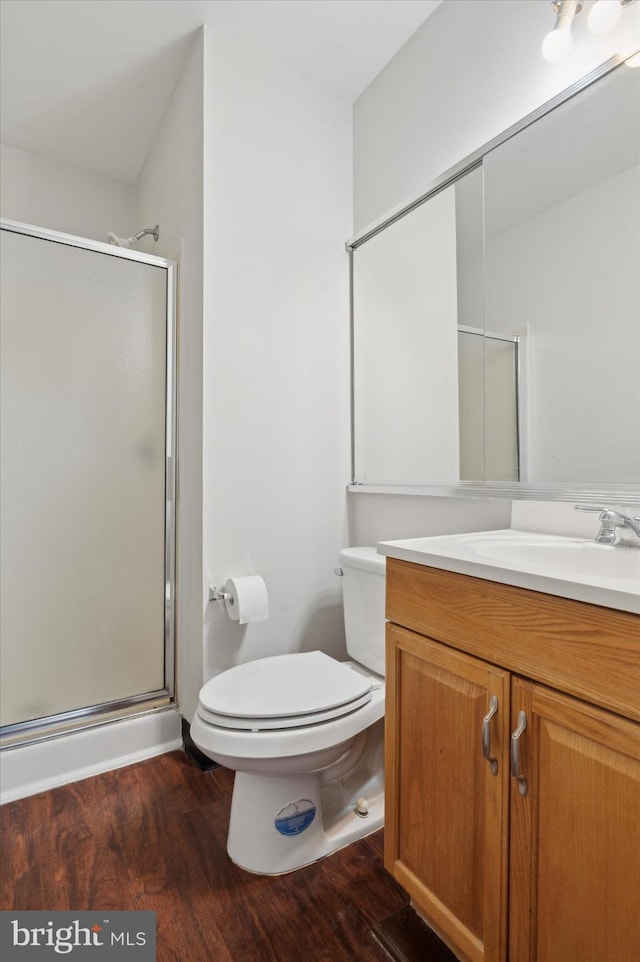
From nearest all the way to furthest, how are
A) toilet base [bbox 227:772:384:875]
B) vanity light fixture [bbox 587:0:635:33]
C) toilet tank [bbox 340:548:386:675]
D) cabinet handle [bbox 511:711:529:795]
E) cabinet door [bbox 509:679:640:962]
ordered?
1. cabinet door [bbox 509:679:640:962]
2. cabinet handle [bbox 511:711:529:795]
3. vanity light fixture [bbox 587:0:635:33]
4. toilet base [bbox 227:772:384:875]
5. toilet tank [bbox 340:548:386:675]

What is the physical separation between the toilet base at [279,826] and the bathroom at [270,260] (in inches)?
20.0

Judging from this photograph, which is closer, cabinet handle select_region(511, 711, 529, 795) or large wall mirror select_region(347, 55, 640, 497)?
cabinet handle select_region(511, 711, 529, 795)

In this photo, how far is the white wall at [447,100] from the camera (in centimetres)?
134

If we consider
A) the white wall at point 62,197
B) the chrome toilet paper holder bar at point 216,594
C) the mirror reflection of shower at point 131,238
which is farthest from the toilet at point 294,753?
the white wall at point 62,197

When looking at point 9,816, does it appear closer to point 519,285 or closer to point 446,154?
point 519,285

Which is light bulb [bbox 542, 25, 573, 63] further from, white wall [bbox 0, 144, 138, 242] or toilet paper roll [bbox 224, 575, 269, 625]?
white wall [bbox 0, 144, 138, 242]

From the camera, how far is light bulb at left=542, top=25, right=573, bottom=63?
1204mm

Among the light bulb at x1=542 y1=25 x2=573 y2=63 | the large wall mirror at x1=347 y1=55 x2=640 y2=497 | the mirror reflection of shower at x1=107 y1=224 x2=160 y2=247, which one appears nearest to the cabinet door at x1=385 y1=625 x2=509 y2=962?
the large wall mirror at x1=347 y1=55 x2=640 y2=497

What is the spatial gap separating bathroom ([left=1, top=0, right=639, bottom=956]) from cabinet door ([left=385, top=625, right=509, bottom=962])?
2.06ft

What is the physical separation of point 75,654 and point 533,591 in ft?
5.46

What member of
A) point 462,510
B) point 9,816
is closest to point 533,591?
point 462,510

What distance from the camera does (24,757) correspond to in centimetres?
161

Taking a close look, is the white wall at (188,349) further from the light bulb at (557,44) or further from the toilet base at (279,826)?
the light bulb at (557,44)

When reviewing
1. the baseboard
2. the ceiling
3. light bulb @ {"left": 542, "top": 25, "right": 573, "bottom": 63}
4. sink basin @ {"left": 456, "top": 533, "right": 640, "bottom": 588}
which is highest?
the ceiling
